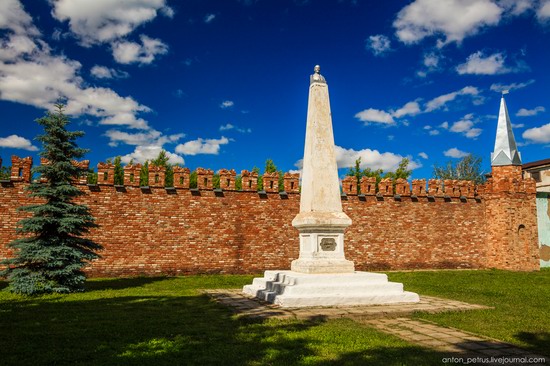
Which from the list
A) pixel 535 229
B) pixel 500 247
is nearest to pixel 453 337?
pixel 500 247

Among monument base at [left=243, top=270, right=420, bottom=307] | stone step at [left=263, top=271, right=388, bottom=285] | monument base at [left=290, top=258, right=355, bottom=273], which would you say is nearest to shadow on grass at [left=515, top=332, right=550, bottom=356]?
monument base at [left=243, top=270, right=420, bottom=307]

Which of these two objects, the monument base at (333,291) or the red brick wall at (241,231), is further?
the red brick wall at (241,231)

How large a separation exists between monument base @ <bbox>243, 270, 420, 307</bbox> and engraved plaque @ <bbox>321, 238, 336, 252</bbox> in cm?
62

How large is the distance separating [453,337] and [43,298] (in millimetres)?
9292

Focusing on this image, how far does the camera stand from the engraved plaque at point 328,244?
9.51 meters

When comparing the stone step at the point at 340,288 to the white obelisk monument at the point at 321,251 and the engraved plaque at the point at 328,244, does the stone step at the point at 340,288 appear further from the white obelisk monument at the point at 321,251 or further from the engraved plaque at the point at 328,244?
the engraved plaque at the point at 328,244

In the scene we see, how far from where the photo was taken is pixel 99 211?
15719 mm

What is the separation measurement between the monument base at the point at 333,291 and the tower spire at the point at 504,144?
15047 mm

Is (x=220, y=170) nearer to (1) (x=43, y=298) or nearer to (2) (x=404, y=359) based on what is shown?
(1) (x=43, y=298)

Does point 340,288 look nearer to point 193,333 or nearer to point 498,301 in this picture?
point 193,333

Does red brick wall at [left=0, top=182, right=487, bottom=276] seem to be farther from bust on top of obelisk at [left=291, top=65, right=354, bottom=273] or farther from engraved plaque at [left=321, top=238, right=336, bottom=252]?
engraved plaque at [left=321, top=238, right=336, bottom=252]

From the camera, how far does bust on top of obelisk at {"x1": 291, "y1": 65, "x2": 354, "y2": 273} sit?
939 centimetres

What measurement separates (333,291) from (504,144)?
17.0 meters

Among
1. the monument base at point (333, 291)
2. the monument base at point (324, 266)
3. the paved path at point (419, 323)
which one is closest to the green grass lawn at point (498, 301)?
the paved path at point (419, 323)
